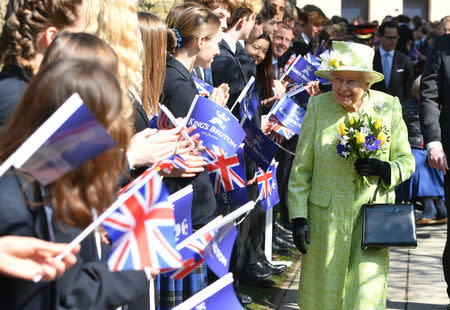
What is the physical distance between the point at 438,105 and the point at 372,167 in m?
1.57

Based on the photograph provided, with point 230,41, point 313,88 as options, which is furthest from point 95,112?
point 313,88

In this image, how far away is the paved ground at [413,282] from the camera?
19.8 feet

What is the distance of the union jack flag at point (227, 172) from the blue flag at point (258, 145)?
0.93 feet

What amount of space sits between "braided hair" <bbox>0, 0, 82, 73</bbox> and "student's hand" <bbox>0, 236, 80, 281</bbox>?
1.06m

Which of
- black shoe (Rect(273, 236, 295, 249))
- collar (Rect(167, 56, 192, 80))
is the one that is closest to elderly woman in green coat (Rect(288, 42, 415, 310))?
collar (Rect(167, 56, 192, 80))

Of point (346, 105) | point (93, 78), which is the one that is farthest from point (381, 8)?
point (93, 78)

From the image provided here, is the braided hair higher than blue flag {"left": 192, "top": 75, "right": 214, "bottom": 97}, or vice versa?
the braided hair

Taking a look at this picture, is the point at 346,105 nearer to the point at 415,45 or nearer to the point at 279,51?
the point at 279,51

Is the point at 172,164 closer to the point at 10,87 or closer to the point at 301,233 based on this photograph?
the point at 10,87

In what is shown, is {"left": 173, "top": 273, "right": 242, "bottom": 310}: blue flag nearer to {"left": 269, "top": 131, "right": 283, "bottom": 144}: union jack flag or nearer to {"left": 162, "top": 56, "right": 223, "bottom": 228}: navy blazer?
{"left": 162, "top": 56, "right": 223, "bottom": 228}: navy blazer

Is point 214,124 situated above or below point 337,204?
above

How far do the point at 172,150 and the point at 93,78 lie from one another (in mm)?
1338

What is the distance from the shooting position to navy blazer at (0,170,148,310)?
1.97 meters

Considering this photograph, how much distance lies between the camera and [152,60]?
3.91 m
